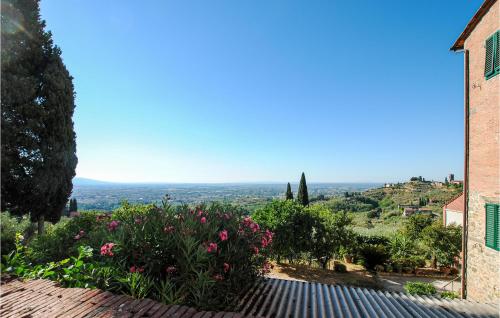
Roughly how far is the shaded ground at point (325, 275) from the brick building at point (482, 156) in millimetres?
4958

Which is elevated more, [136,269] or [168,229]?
[168,229]

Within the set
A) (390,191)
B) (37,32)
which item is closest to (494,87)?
(37,32)

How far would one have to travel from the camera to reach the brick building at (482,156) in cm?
603

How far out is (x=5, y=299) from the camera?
2.85m

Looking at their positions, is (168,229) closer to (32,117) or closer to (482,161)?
(482,161)

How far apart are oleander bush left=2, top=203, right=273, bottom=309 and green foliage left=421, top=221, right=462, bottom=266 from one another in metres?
13.8

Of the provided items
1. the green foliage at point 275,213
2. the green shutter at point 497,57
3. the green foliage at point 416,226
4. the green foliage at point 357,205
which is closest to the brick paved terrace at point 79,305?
the green shutter at point 497,57

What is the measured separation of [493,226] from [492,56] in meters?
4.12

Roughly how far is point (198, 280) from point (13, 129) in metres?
11.9

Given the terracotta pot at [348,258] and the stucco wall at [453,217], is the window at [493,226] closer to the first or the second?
the terracotta pot at [348,258]

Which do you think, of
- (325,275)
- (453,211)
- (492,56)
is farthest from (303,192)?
(492,56)

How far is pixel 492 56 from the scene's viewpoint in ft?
20.2

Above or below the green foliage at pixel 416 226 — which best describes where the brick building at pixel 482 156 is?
above

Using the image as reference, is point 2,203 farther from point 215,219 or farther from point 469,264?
point 469,264
